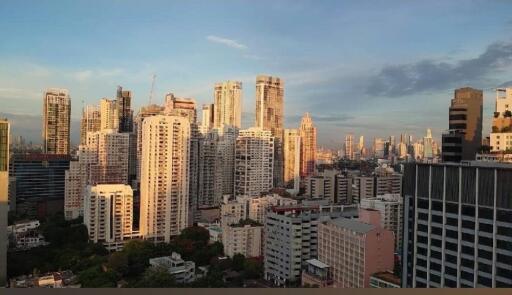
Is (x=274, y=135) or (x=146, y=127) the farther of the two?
(x=274, y=135)

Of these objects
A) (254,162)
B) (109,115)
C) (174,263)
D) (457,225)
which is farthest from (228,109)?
(457,225)

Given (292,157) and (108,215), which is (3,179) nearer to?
(108,215)

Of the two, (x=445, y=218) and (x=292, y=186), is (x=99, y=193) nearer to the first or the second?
(x=292, y=186)

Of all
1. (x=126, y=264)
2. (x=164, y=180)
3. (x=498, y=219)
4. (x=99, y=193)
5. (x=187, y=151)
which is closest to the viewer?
(x=498, y=219)

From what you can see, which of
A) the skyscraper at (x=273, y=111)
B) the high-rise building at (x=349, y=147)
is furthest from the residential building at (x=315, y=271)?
the skyscraper at (x=273, y=111)

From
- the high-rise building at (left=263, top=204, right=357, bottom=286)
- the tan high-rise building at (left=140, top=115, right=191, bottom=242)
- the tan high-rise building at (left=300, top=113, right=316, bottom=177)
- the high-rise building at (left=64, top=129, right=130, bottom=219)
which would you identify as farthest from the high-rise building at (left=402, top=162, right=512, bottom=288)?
the high-rise building at (left=64, top=129, right=130, bottom=219)

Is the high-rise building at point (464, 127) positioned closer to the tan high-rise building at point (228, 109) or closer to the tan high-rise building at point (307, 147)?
the tan high-rise building at point (307, 147)

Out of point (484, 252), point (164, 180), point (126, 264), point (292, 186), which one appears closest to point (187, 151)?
point (164, 180)
